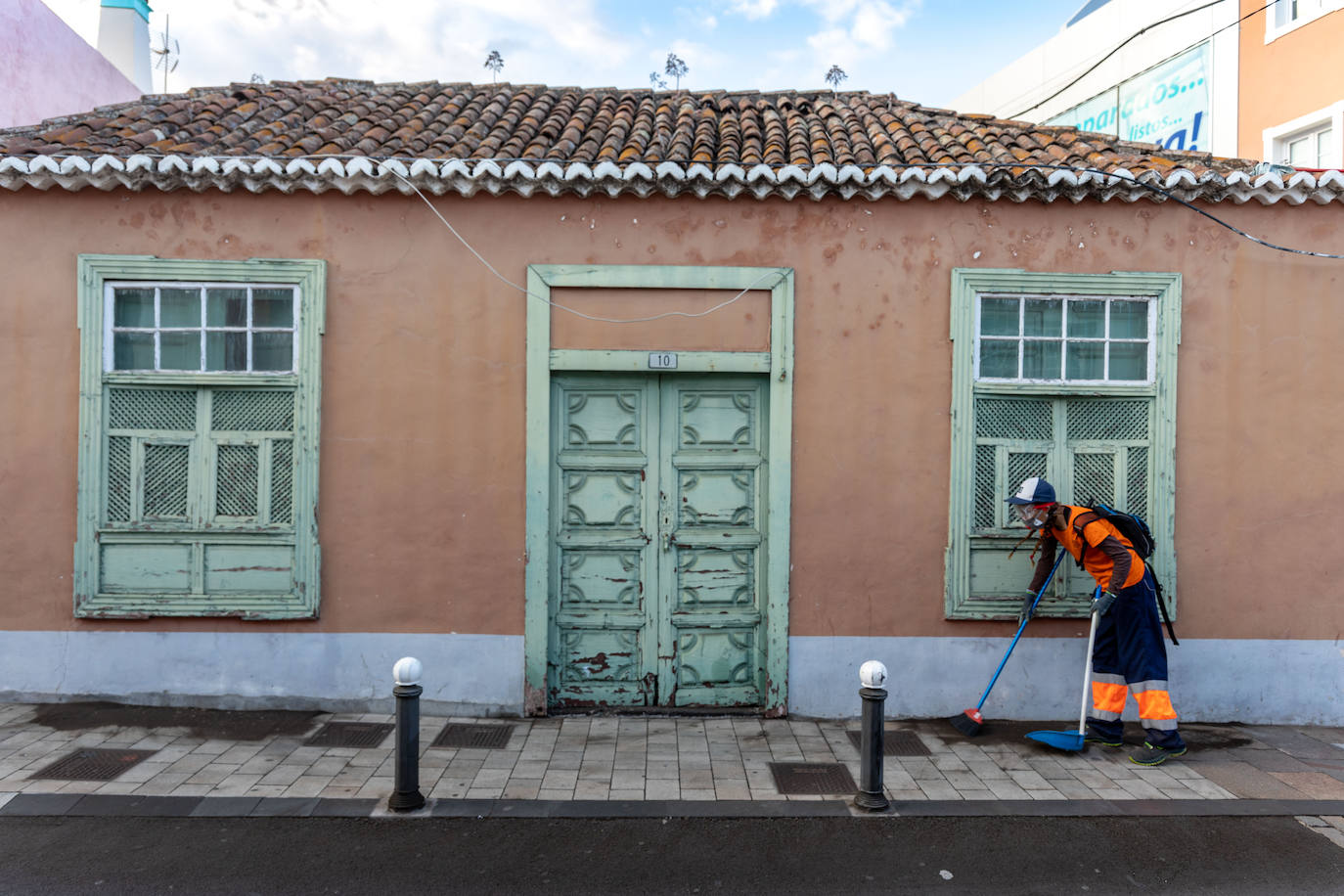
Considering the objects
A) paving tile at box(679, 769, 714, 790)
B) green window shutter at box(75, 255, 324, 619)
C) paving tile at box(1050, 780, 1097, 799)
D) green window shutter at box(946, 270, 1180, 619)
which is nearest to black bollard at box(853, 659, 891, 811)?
paving tile at box(679, 769, 714, 790)

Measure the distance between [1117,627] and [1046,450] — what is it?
1344 millimetres

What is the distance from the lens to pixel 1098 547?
18.7 feet

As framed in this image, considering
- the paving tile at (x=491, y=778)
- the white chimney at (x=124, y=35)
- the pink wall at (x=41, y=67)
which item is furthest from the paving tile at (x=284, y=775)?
the white chimney at (x=124, y=35)

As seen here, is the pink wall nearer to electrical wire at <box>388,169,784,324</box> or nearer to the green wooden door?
electrical wire at <box>388,169,784,324</box>

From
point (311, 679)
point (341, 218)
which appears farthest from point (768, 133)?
point (311, 679)

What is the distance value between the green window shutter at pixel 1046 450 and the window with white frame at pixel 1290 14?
6.68m

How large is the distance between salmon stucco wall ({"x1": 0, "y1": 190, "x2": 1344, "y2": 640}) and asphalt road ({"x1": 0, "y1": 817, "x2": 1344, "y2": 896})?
1.86 metres

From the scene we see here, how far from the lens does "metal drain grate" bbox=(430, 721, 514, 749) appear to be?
18.9 ft

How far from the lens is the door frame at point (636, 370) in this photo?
630 cm

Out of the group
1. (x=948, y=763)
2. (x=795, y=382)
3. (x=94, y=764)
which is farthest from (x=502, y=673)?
(x=948, y=763)

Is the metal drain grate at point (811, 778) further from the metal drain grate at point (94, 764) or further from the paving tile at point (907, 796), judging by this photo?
the metal drain grate at point (94, 764)

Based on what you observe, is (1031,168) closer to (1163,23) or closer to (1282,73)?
(1282,73)

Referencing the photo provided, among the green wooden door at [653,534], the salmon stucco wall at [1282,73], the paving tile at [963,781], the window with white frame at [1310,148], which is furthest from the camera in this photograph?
the window with white frame at [1310,148]

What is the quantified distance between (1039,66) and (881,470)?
12.0m
